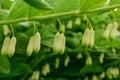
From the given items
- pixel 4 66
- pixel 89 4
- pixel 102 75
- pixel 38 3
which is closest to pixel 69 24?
pixel 102 75

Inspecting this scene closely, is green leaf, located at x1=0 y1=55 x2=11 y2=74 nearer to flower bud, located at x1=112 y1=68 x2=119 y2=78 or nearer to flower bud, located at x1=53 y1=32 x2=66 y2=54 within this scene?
flower bud, located at x1=53 y1=32 x2=66 y2=54

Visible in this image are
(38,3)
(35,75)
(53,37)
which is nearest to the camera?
(38,3)

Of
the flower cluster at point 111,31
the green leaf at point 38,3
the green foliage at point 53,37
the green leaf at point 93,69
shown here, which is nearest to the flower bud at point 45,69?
the green foliage at point 53,37

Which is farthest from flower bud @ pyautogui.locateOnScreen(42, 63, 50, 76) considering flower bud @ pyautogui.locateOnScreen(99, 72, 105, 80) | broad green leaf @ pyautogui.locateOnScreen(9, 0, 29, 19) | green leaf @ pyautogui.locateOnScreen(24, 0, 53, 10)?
green leaf @ pyautogui.locateOnScreen(24, 0, 53, 10)

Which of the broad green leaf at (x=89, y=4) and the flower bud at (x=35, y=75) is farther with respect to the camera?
the flower bud at (x=35, y=75)

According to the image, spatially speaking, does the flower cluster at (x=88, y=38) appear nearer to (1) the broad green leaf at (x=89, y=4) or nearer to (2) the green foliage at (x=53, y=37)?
(2) the green foliage at (x=53, y=37)

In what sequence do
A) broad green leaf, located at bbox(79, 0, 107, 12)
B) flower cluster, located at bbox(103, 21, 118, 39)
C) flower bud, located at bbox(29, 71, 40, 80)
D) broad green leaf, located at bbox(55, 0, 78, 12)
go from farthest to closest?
1. flower bud, located at bbox(29, 71, 40, 80)
2. flower cluster, located at bbox(103, 21, 118, 39)
3. broad green leaf, located at bbox(55, 0, 78, 12)
4. broad green leaf, located at bbox(79, 0, 107, 12)

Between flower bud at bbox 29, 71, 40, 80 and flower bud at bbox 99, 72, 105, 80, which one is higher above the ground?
flower bud at bbox 99, 72, 105, 80

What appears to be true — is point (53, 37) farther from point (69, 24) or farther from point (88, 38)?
point (88, 38)

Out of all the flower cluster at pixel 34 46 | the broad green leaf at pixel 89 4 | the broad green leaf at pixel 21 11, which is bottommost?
the flower cluster at pixel 34 46

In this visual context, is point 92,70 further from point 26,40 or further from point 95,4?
point 95,4

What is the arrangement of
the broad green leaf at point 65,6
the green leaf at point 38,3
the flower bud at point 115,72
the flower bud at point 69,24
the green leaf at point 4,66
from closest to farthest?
the green leaf at point 38,3 → the broad green leaf at point 65,6 → the green leaf at point 4,66 → the flower bud at point 69,24 → the flower bud at point 115,72

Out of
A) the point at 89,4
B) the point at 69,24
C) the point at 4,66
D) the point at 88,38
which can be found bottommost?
the point at 4,66
